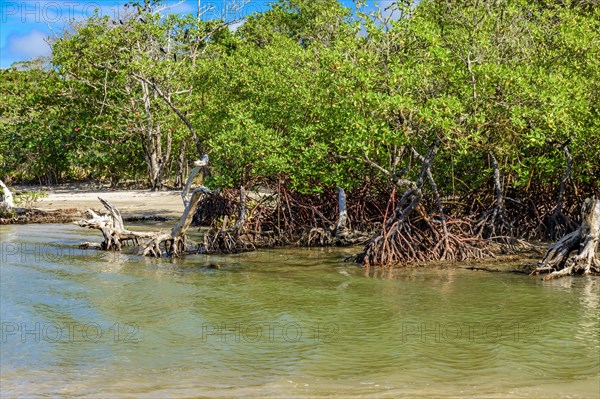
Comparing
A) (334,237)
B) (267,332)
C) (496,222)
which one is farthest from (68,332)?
(496,222)

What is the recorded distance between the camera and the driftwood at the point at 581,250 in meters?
13.4

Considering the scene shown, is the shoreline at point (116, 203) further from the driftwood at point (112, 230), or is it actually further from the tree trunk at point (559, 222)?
the tree trunk at point (559, 222)

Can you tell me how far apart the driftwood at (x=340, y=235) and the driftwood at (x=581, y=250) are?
16.0 ft

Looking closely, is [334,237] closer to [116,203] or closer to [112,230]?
[112,230]

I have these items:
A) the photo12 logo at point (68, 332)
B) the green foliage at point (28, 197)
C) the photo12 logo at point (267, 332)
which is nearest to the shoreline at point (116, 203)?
the green foliage at point (28, 197)

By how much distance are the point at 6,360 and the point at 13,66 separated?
38.4 m

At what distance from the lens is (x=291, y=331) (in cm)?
1055

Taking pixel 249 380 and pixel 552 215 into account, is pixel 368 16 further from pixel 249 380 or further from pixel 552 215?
pixel 249 380

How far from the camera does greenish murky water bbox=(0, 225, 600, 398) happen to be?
818 cm

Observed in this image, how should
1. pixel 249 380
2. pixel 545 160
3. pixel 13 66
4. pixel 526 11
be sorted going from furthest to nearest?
pixel 13 66 < pixel 526 11 < pixel 545 160 < pixel 249 380

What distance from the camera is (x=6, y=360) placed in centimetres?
918

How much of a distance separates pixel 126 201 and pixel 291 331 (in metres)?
18.9

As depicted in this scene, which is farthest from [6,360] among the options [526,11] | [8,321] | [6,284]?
[526,11]

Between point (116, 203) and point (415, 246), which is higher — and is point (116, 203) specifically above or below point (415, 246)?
above
